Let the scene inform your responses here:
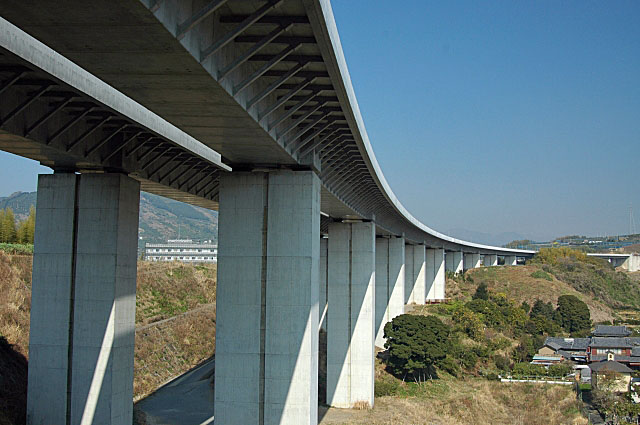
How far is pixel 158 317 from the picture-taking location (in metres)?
51.5

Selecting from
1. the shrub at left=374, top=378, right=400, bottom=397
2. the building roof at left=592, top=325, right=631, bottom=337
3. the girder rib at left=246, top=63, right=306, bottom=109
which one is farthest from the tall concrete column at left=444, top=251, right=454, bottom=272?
the girder rib at left=246, top=63, right=306, bottom=109

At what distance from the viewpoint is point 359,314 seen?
39406 mm

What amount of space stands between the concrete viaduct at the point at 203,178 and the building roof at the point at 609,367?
31772 mm

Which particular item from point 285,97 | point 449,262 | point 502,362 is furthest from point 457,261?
point 285,97

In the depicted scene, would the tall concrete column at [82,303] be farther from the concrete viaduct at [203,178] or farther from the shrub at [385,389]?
the shrub at [385,389]

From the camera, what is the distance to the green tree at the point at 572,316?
73.4m

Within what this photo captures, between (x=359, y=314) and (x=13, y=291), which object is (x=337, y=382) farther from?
(x=13, y=291)

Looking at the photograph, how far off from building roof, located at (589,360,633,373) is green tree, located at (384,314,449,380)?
512 inches

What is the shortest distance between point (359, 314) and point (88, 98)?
25823 mm

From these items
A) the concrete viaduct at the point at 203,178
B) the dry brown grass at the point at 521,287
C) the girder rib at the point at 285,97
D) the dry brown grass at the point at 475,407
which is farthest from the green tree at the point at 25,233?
the dry brown grass at the point at 521,287

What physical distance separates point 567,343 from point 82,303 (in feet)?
171

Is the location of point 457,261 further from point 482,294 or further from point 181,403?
point 181,403

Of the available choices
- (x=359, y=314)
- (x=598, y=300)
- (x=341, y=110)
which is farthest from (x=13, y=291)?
(x=598, y=300)

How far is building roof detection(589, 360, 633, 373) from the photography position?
50591 millimetres
